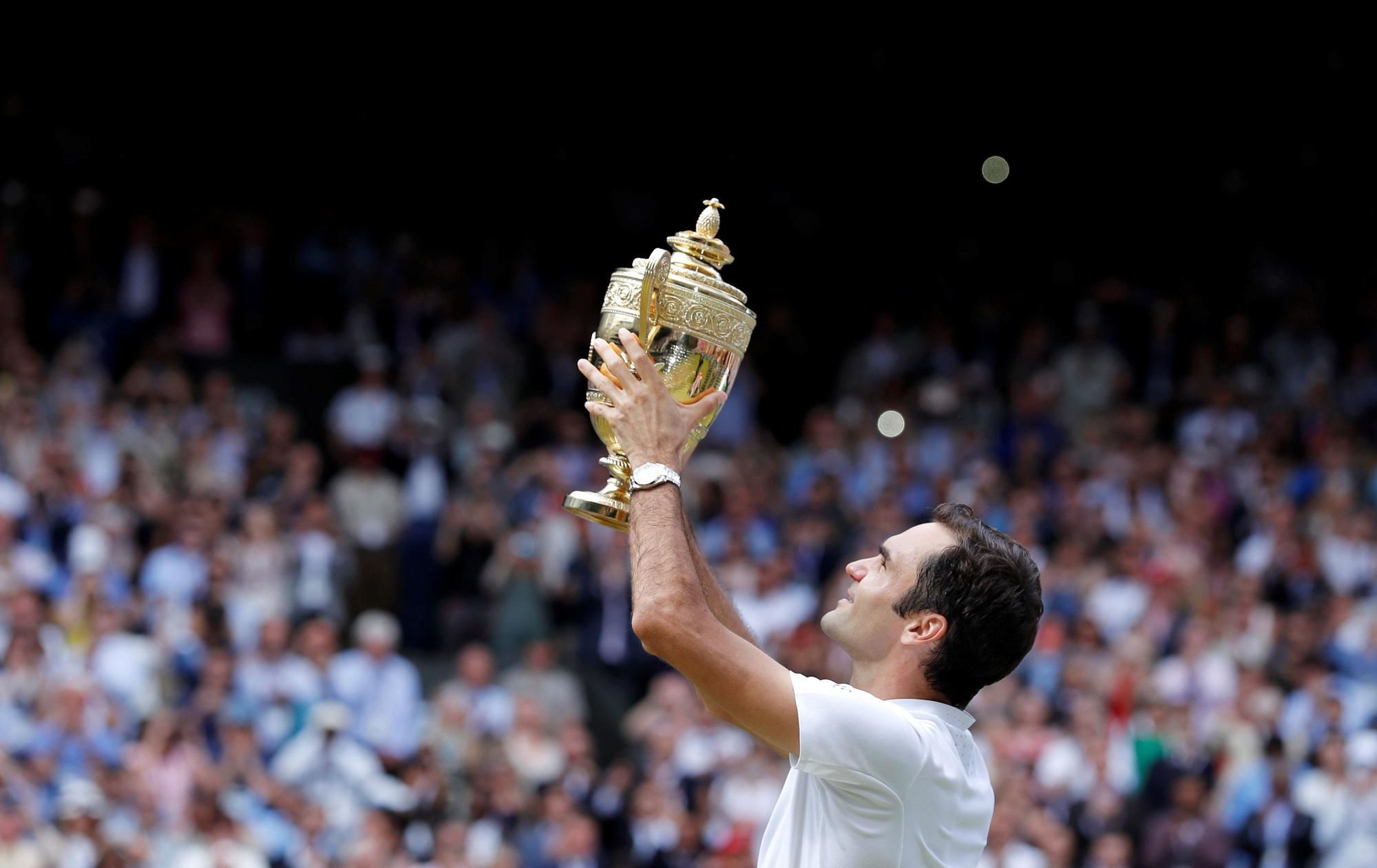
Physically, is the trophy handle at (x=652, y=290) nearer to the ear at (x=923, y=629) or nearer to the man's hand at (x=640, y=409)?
the man's hand at (x=640, y=409)

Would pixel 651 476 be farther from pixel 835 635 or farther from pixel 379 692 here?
pixel 379 692

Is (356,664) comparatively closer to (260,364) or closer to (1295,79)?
(260,364)

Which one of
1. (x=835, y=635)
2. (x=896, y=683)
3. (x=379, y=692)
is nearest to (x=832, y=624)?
(x=835, y=635)

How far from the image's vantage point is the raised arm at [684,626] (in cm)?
312

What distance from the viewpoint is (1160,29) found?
17.2 m

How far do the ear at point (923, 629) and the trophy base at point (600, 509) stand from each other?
1.93 feet

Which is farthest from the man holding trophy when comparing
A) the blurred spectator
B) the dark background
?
the dark background

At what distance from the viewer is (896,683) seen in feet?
11.1

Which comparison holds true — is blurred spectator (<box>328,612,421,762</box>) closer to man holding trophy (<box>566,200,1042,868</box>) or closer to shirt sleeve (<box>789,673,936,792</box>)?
man holding trophy (<box>566,200,1042,868</box>)

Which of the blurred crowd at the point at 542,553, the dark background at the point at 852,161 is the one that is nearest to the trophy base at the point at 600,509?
the blurred crowd at the point at 542,553

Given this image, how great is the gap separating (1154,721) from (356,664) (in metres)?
4.67

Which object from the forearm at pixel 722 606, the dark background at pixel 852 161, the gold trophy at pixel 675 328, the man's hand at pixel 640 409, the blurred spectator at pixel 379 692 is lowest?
the blurred spectator at pixel 379 692

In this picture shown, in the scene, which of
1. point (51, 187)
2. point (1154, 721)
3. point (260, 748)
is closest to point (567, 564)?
point (260, 748)

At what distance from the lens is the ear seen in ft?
11.0
